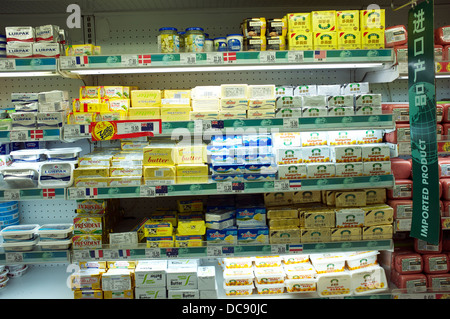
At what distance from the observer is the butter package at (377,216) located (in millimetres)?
→ 2477

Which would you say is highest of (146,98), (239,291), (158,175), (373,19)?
(373,19)

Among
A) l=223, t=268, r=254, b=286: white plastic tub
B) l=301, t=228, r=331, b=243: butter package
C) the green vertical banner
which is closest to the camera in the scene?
the green vertical banner

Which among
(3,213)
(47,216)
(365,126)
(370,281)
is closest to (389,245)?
(370,281)

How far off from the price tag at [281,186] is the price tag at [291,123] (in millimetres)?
349

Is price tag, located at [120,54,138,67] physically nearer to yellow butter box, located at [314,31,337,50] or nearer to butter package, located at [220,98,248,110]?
butter package, located at [220,98,248,110]

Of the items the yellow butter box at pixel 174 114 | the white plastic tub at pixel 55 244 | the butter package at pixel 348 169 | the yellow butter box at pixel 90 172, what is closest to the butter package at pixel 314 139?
the butter package at pixel 348 169

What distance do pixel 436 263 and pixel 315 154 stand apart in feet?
3.76

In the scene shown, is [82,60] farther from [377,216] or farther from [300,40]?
[377,216]

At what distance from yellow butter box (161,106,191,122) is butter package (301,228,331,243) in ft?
3.46

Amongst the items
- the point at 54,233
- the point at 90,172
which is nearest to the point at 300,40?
the point at 90,172

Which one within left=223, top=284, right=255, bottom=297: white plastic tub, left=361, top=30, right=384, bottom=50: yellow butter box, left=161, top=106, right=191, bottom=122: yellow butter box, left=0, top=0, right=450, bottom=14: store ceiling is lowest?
left=223, top=284, right=255, bottom=297: white plastic tub

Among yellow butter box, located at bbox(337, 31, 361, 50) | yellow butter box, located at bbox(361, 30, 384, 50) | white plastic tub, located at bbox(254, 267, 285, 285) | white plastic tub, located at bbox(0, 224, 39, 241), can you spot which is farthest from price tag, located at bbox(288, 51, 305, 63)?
white plastic tub, located at bbox(0, 224, 39, 241)

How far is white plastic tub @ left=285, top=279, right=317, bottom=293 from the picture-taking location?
2.56m

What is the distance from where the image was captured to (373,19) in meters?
2.36
